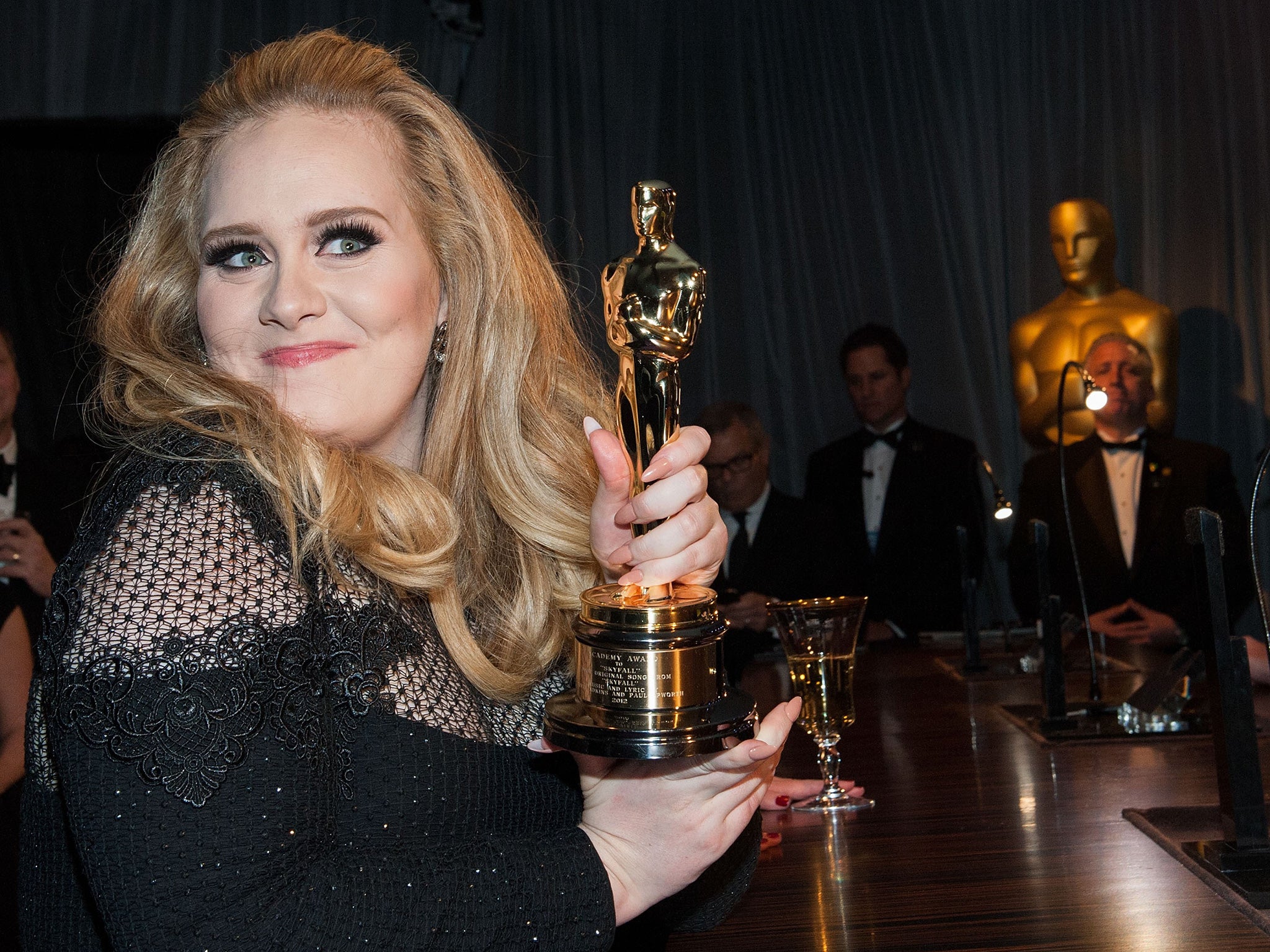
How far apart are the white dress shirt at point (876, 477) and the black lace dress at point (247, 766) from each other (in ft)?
15.1

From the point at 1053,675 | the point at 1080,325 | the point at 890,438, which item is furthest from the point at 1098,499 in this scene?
the point at 1053,675

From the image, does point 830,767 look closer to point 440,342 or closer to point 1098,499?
point 440,342

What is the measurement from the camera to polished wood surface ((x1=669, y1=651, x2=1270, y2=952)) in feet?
4.10

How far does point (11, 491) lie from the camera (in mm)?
3824

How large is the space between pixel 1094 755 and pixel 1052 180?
529 cm

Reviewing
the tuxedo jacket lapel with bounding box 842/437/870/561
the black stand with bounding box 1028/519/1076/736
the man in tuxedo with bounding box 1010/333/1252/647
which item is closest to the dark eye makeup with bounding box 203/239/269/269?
the black stand with bounding box 1028/519/1076/736

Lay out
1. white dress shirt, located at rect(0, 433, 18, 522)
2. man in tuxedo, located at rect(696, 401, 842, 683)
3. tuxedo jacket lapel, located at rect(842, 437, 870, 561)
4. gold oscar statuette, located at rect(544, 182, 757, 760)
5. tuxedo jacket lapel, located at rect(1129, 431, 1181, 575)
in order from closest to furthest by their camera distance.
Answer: gold oscar statuette, located at rect(544, 182, 757, 760) < white dress shirt, located at rect(0, 433, 18, 522) < man in tuxedo, located at rect(696, 401, 842, 683) < tuxedo jacket lapel, located at rect(1129, 431, 1181, 575) < tuxedo jacket lapel, located at rect(842, 437, 870, 561)

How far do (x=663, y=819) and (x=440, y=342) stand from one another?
70 centimetres

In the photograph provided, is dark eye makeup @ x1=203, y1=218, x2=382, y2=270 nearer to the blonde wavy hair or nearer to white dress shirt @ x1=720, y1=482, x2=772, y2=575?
the blonde wavy hair

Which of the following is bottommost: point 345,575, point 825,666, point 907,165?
point 825,666

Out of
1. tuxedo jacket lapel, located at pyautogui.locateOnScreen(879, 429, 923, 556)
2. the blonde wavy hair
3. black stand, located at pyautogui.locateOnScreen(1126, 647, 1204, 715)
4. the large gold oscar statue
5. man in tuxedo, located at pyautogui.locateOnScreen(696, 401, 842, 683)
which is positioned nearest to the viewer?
the blonde wavy hair

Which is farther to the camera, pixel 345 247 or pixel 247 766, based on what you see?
pixel 345 247

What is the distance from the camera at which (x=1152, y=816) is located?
1578 mm

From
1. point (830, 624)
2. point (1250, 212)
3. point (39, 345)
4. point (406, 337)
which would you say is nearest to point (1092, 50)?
point (1250, 212)
